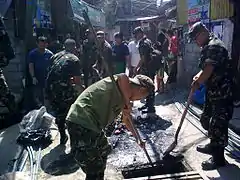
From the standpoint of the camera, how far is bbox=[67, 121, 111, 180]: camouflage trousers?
112 inches

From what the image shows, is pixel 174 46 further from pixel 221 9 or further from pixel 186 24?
pixel 221 9

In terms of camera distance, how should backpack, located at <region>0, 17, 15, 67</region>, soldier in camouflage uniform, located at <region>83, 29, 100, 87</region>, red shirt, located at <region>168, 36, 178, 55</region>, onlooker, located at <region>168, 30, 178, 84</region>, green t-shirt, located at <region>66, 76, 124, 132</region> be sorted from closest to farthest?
green t-shirt, located at <region>66, 76, 124, 132</region>, backpack, located at <region>0, 17, 15, 67</region>, soldier in camouflage uniform, located at <region>83, 29, 100, 87</region>, onlooker, located at <region>168, 30, 178, 84</region>, red shirt, located at <region>168, 36, 178, 55</region>

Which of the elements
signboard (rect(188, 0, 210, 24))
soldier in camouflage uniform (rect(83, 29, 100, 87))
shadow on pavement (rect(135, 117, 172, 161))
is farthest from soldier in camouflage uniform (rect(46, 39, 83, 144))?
signboard (rect(188, 0, 210, 24))

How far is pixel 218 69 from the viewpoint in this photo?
394 centimetres

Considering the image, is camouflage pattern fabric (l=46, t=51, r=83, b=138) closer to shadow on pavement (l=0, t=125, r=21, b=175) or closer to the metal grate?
shadow on pavement (l=0, t=125, r=21, b=175)

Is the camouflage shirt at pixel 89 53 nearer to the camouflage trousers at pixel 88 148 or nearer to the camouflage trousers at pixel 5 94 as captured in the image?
the camouflage trousers at pixel 5 94

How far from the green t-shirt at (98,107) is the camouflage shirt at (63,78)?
7.46 feet

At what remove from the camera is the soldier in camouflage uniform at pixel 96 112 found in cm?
283

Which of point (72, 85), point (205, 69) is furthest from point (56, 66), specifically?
point (205, 69)

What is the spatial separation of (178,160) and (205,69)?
144cm

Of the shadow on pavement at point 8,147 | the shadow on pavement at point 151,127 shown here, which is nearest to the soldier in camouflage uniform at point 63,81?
the shadow on pavement at point 8,147

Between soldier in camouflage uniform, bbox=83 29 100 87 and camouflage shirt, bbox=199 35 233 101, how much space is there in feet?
15.8

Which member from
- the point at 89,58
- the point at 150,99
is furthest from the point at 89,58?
the point at 150,99

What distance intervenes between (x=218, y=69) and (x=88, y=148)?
209 cm
